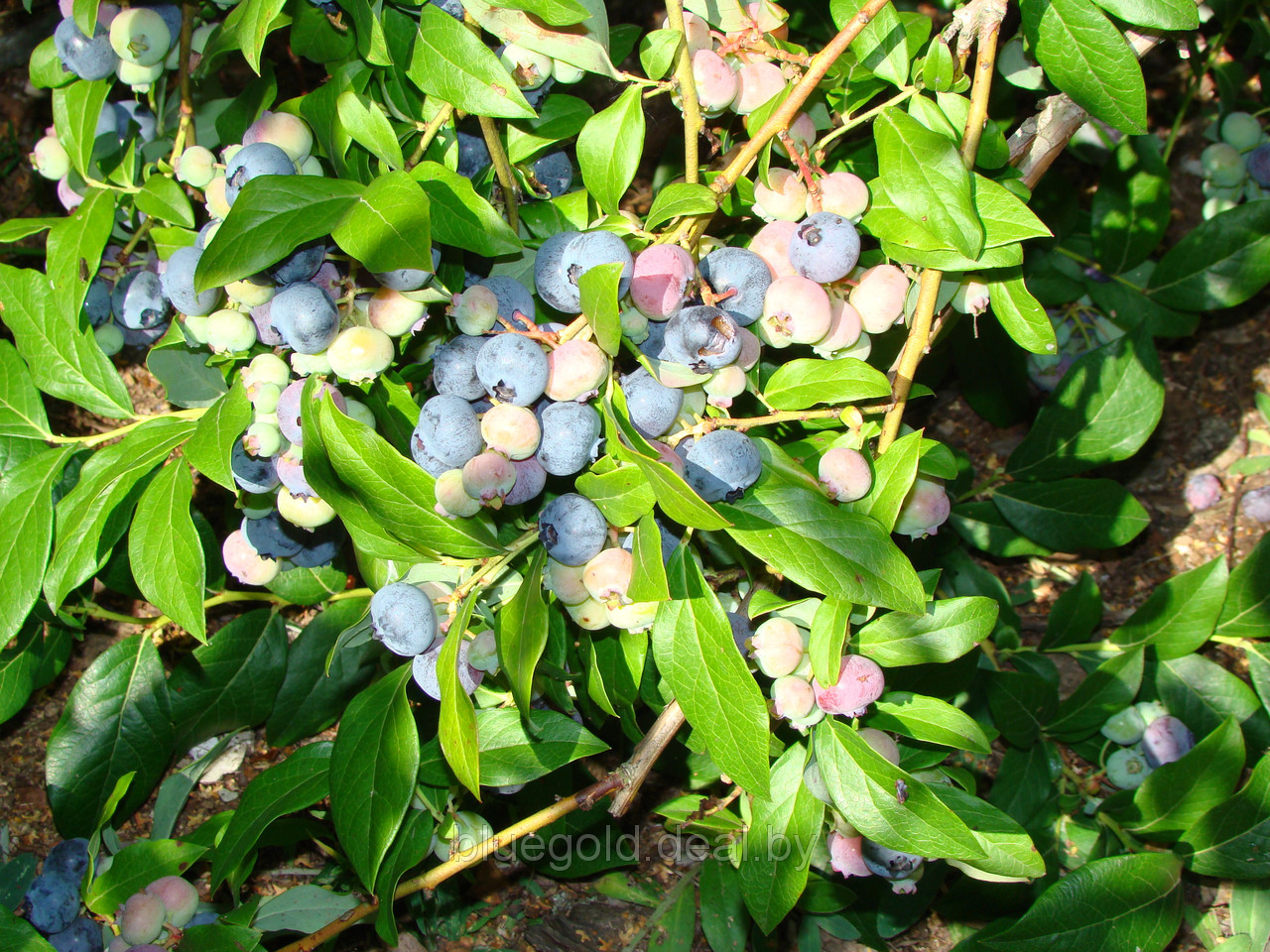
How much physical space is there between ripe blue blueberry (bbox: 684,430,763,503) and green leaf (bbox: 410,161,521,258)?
0.92 feet

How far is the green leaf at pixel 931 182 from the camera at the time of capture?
0.87m

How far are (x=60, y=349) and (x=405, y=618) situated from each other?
656 mm

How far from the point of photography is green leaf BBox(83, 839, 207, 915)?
121 cm

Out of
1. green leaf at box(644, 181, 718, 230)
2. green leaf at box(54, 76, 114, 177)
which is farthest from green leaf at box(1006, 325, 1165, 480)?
green leaf at box(54, 76, 114, 177)

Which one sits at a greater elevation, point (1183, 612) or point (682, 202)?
point (682, 202)

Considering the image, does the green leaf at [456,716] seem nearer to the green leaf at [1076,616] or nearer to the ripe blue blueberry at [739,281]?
the ripe blue blueberry at [739,281]

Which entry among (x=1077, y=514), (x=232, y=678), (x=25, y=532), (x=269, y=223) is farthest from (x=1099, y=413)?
(x=25, y=532)

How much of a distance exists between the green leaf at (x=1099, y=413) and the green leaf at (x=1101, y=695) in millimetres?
312

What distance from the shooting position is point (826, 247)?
3.02ft

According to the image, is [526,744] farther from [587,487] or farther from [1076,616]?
[1076,616]

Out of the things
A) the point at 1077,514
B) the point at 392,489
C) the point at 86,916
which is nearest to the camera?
the point at 392,489

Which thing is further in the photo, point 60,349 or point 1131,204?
point 1131,204

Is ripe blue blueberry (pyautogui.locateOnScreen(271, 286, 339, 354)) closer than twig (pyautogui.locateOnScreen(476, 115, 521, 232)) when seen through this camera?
Yes

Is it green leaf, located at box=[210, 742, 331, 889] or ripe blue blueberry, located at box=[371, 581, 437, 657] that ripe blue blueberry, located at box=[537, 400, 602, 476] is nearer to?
ripe blue blueberry, located at box=[371, 581, 437, 657]
